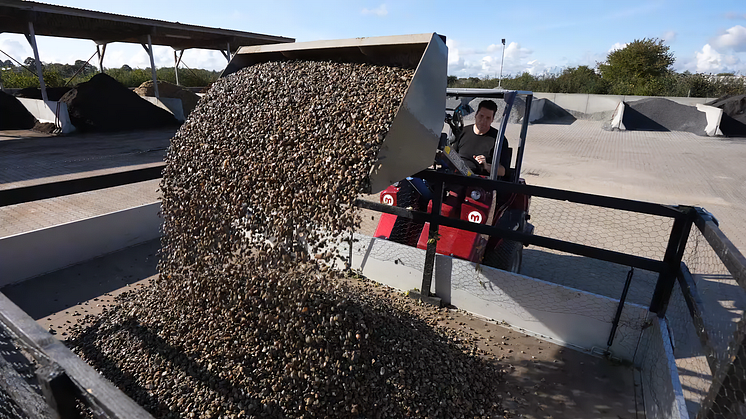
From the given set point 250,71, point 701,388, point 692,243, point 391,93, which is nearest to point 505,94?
point 391,93

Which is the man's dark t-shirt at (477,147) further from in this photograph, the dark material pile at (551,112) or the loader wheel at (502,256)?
the dark material pile at (551,112)

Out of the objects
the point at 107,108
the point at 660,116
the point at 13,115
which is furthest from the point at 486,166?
the point at 660,116

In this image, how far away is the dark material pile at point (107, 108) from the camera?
50.0 feet

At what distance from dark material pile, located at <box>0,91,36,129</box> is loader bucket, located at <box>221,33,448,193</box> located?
1867 centimetres

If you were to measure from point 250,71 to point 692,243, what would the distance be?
3.55 meters

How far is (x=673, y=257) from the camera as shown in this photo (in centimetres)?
254

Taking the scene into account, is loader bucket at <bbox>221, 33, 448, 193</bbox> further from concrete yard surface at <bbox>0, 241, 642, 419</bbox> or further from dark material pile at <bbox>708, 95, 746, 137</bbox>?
dark material pile at <bbox>708, 95, 746, 137</bbox>

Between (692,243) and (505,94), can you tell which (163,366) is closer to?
(505,94)

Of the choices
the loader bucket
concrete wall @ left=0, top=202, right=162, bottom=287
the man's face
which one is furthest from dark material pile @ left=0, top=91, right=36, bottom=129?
the man's face

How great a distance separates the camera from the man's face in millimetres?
3918

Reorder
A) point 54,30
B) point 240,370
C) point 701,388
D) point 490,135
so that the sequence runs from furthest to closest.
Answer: point 54,30 < point 490,135 < point 701,388 < point 240,370

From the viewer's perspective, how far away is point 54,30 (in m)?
15.2

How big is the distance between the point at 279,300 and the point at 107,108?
55.7ft

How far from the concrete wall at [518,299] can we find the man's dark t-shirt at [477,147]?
104cm
